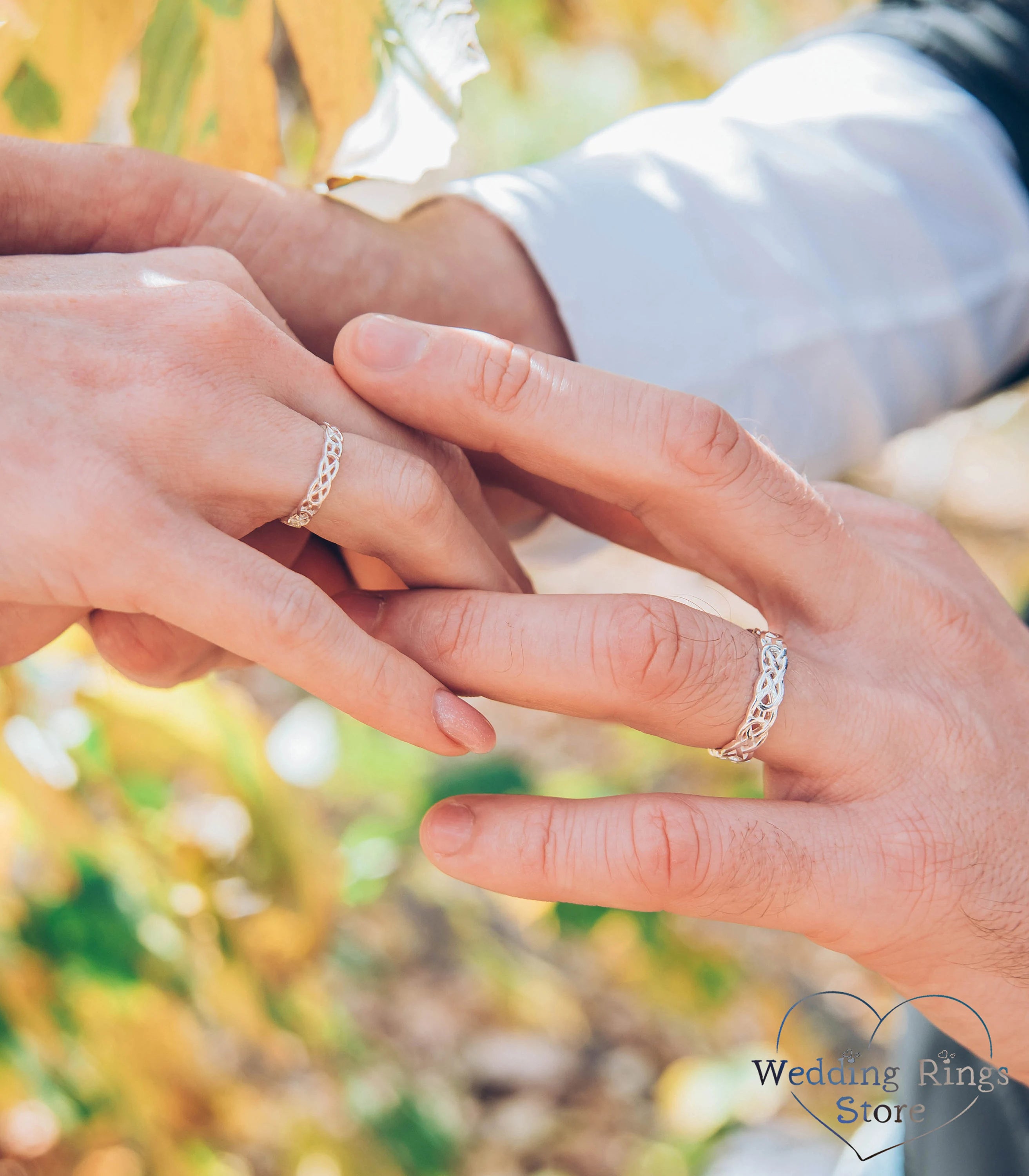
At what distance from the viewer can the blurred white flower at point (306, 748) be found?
1389mm

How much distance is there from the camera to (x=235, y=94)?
0.77 meters

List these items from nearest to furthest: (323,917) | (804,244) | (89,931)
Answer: (804,244) → (89,931) → (323,917)

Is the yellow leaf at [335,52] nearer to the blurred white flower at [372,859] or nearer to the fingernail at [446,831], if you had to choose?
the fingernail at [446,831]

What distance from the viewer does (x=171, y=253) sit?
706 millimetres

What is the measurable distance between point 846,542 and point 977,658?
15cm

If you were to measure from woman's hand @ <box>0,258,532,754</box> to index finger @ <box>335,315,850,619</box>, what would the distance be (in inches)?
1.7

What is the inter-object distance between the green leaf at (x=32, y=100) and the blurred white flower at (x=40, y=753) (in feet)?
2.24

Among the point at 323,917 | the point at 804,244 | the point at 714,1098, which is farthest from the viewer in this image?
the point at 714,1098

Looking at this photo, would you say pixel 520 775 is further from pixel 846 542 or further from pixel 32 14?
pixel 32 14

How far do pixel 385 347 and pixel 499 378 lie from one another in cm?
9

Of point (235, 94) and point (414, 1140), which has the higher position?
point (235, 94)

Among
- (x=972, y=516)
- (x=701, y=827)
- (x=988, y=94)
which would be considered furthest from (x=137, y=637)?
(x=972, y=516)

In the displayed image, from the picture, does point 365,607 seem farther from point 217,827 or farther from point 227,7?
point 217,827

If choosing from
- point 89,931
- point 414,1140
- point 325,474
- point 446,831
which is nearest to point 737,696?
point 446,831
